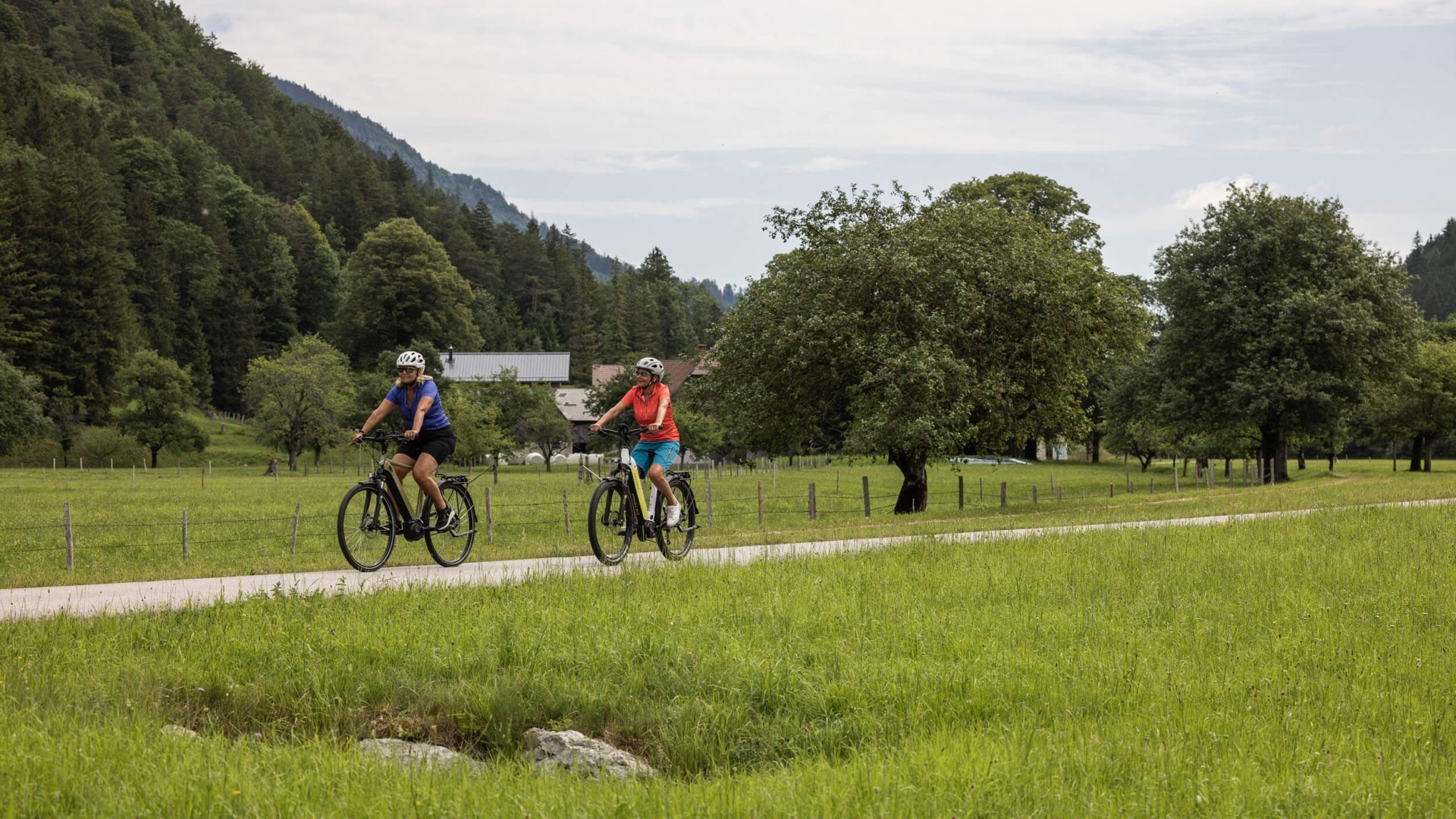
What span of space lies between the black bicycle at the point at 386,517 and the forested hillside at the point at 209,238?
70415mm

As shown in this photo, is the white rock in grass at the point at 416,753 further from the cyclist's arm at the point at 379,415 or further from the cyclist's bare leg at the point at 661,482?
the cyclist's bare leg at the point at 661,482

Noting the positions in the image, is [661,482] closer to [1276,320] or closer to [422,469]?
[422,469]

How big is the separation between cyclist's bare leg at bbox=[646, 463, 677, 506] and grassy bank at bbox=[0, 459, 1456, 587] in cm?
197

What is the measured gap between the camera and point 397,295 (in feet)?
344

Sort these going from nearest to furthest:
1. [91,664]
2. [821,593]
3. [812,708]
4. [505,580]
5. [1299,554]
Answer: [812,708] < [91,664] < [821,593] < [505,580] < [1299,554]

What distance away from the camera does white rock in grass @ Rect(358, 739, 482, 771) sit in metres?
5.31

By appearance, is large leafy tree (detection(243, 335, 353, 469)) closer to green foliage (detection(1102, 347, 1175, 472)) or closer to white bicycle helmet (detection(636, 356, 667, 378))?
green foliage (detection(1102, 347, 1175, 472))

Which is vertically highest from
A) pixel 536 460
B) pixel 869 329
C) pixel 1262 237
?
pixel 1262 237

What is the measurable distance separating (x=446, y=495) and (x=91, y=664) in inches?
224

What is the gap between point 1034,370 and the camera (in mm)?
30047

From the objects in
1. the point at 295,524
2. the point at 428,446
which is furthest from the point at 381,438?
the point at 295,524

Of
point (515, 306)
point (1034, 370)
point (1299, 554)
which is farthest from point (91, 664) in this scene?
point (515, 306)

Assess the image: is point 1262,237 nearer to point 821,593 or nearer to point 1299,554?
point 1299,554

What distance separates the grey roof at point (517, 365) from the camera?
10838cm
